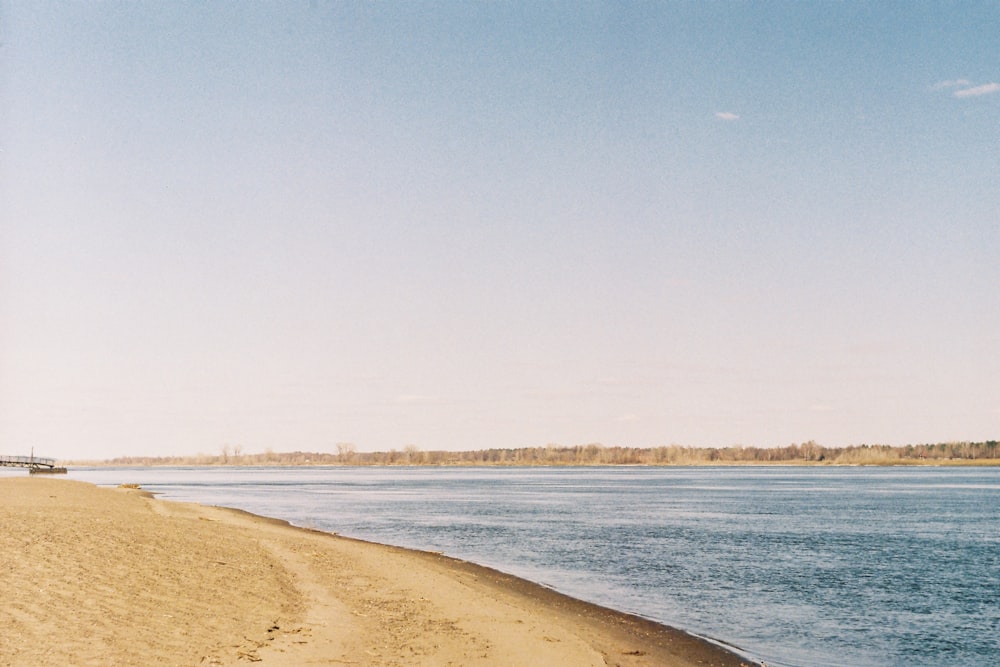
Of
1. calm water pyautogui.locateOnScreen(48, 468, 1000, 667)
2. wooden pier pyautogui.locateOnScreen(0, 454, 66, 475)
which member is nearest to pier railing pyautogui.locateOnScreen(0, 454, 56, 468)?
wooden pier pyautogui.locateOnScreen(0, 454, 66, 475)

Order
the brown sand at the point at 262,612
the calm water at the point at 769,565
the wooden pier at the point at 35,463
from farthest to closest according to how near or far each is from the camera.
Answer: the wooden pier at the point at 35,463, the calm water at the point at 769,565, the brown sand at the point at 262,612

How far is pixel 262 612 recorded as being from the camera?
2084 centimetres

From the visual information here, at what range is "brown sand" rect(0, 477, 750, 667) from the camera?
16.3 meters

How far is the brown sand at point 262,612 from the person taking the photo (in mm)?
16297

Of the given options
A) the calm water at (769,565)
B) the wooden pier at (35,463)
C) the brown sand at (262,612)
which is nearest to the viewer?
the brown sand at (262,612)

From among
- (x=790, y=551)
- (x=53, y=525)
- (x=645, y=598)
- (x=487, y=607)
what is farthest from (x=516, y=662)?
(x=790, y=551)

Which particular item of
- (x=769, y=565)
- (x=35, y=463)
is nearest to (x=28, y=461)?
(x=35, y=463)

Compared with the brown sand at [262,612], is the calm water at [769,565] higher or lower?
lower

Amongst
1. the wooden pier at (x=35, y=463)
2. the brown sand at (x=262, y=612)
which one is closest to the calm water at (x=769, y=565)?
the brown sand at (x=262, y=612)

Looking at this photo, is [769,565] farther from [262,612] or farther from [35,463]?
[35,463]

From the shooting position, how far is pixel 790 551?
45.2 m

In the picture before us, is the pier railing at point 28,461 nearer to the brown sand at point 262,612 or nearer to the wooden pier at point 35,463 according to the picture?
the wooden pier at point 35,463

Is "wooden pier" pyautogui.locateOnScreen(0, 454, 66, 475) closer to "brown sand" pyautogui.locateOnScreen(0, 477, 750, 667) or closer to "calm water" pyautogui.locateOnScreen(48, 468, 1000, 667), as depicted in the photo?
"calm water" pyautogui.locateOnScreen(48, 468, 1000, 667)

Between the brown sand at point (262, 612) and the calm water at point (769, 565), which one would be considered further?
the calm water at point (769, 565)
